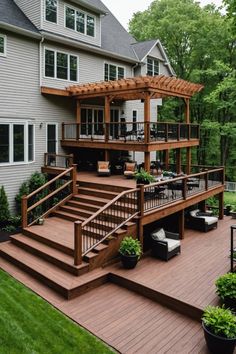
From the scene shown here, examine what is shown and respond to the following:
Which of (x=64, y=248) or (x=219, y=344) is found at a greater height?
(x=64, y=248)

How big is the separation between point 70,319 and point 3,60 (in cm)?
1114

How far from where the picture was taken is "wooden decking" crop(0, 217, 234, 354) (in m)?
6.15

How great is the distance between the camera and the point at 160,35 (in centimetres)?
2950

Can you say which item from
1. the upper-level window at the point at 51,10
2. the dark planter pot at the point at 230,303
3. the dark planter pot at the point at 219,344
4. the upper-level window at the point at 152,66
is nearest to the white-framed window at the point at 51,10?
the upper-level window at the point at 51,10

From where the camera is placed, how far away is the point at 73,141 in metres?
15.7

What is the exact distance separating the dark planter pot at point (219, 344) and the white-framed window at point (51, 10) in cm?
1495

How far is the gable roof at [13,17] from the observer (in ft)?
44.5

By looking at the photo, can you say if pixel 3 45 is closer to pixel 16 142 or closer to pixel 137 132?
pixel 16 142

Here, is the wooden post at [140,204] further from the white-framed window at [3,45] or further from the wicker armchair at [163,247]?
the white-framed window at [3,45]

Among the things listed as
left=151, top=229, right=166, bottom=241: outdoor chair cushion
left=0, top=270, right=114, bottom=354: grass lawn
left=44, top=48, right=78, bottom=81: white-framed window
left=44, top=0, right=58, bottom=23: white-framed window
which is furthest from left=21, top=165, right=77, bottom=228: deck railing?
left=44, top=0, right=58, bottom=23: white-framed window

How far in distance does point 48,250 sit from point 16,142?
20.6 feet

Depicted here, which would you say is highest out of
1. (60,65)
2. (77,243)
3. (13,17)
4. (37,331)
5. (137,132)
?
(13,17)

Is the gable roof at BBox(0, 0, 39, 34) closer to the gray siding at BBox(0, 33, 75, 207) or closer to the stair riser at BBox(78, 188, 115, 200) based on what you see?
the gray siding at BBox(0, 33, 75, 207)

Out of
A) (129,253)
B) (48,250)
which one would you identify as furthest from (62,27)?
(129,253)
